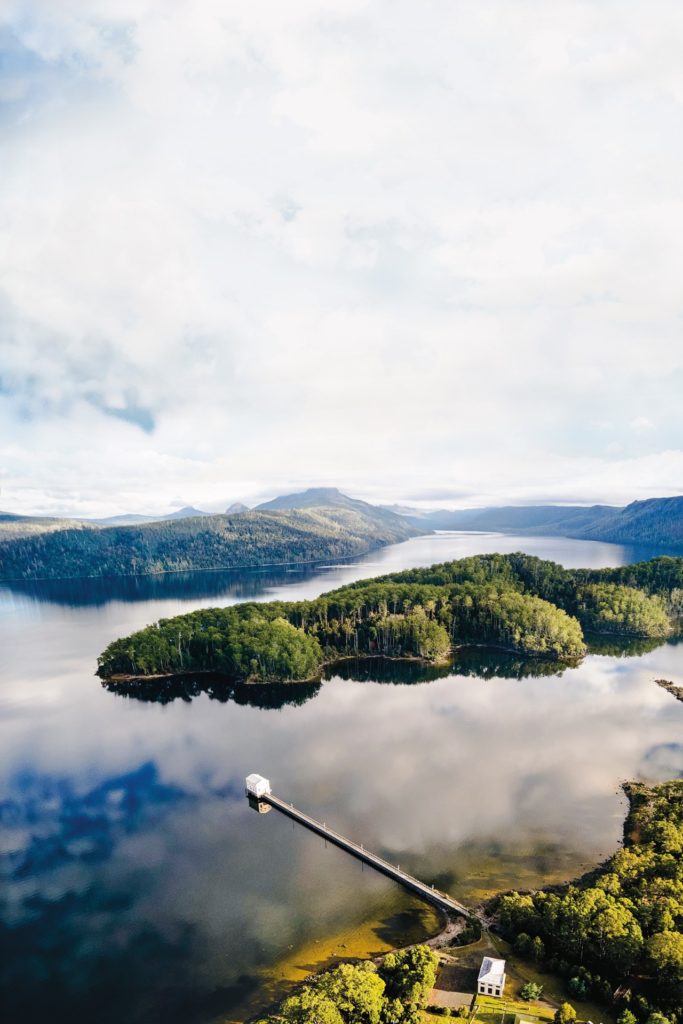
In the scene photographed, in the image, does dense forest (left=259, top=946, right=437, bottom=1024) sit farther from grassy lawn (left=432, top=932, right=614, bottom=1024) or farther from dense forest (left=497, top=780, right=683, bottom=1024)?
dense forest (left=497, top=780, right=683, bottom=1024)

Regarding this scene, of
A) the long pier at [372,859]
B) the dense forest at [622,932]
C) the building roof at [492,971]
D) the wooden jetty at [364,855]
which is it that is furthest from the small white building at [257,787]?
the building roof at [492,971]

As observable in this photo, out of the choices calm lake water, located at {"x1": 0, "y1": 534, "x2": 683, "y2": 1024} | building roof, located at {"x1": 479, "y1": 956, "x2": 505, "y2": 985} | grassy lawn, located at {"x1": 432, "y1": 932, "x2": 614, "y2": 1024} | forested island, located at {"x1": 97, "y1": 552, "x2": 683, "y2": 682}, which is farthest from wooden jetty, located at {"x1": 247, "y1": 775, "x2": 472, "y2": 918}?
forested island, located at {"x1": 97, "y1": 552, "x2": 683, "y2": 682}

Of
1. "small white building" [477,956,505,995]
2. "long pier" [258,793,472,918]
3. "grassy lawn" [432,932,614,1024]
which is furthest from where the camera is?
"long pier" [258,793,472,918]

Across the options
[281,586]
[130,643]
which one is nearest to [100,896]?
[130,643]

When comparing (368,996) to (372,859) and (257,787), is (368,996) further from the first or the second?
(257,787)

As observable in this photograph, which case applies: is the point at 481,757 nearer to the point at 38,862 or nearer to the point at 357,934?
the point at 357,934

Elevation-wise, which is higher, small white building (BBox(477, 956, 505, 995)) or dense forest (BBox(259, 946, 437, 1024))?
dense forest (BBox(259, 946, 437, 1024))
